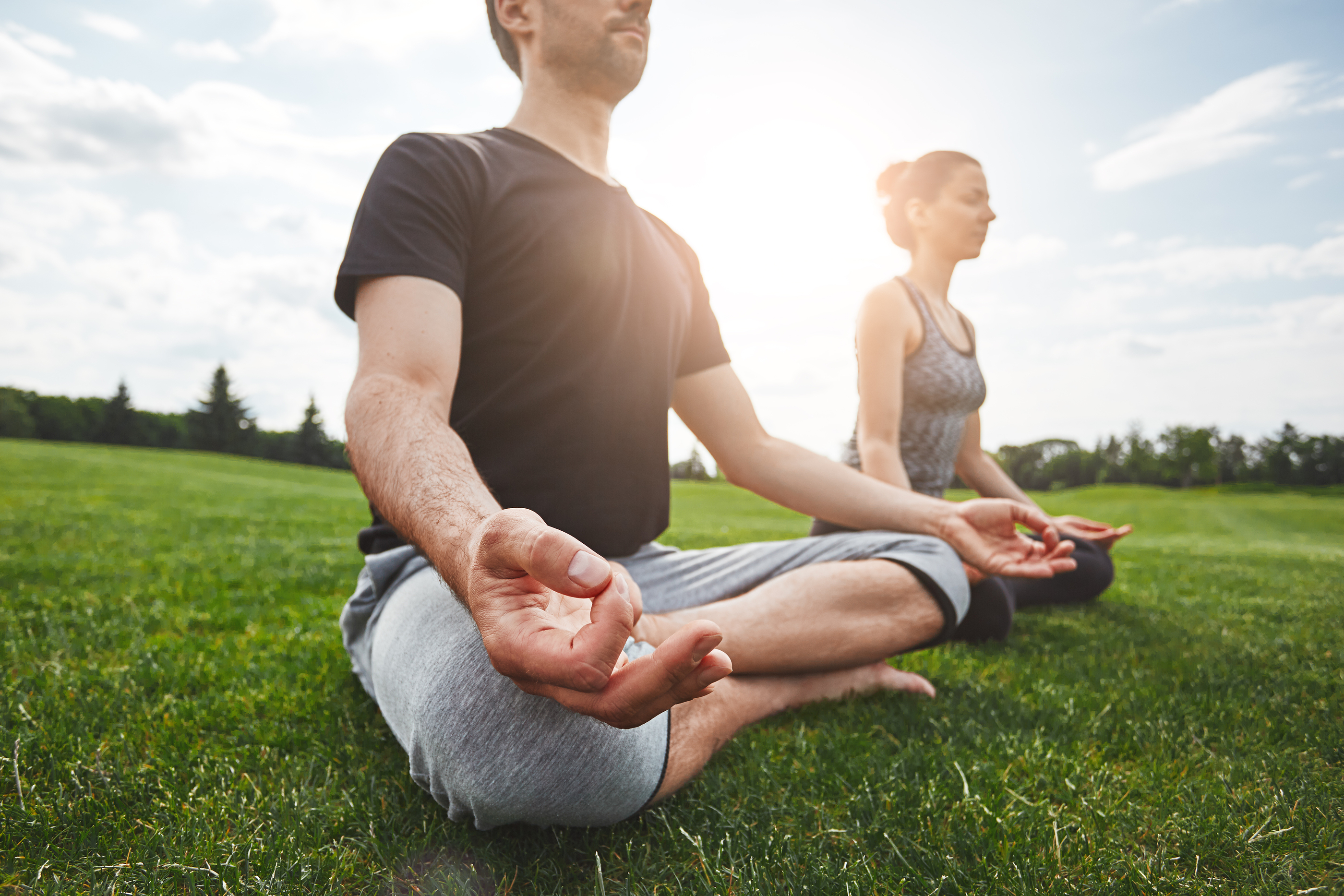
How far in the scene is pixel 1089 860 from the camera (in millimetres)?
1376

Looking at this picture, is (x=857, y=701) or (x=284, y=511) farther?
(x=284, y=511)

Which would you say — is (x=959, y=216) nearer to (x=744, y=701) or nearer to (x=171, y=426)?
(x=744, y=701)

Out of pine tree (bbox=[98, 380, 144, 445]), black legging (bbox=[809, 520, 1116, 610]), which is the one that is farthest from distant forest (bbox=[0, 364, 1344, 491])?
black legging (bbox=[809, 520, 1116, 610])

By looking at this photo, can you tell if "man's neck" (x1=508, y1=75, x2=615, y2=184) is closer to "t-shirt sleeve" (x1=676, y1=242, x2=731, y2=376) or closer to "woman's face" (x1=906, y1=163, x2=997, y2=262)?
"t-shirt sleeve" (x1=676, y1=242, x2=731, y2=376)

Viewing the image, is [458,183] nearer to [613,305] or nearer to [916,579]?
[613,305]

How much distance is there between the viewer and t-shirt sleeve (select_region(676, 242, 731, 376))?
2.71 m

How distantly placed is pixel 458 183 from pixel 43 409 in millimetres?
64931

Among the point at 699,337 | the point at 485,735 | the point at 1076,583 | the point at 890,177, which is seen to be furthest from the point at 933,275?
the point at 485,735

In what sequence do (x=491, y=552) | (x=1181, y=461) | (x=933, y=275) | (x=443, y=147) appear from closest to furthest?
(x=491, y=552), (x=443, y=147), (x=933, y=275), (x=1181, y=461)

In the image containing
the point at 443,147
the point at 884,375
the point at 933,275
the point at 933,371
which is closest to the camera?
the point at 443,147

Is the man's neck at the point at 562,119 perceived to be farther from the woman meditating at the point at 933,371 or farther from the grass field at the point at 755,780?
the grass field at the point at 755,780

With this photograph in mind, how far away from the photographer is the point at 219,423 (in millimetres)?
56875

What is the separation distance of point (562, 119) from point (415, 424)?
4.64 feet

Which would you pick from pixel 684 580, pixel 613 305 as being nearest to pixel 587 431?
pixel 613 305
